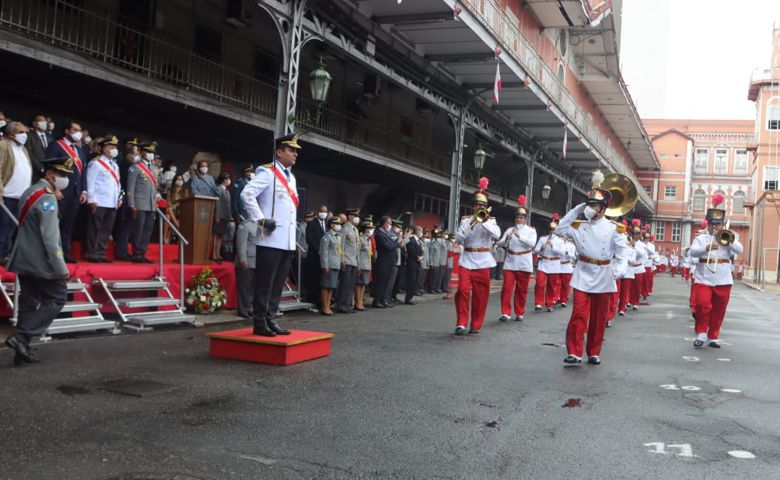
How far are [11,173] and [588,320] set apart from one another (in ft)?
26.0

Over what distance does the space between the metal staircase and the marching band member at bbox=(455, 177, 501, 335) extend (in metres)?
4.96

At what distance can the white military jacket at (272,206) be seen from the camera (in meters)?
7.63

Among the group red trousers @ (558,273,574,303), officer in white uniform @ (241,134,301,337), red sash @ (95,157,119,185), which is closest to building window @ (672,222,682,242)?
red trousers @ (558,273,574,303)

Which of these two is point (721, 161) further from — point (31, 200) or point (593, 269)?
point (31, 200)

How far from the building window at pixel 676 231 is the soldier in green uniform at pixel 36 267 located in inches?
3068

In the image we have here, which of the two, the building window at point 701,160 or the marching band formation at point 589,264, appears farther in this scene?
the building window at point 701,160

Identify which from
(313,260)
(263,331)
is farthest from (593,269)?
(313,260)

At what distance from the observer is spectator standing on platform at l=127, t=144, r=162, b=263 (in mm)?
11430

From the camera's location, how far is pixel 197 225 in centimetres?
1253

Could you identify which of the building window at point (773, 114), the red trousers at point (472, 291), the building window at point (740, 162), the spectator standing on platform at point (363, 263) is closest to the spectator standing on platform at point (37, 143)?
the spectator standing on platform at point (363, 263)

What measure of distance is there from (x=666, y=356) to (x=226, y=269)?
722 cm

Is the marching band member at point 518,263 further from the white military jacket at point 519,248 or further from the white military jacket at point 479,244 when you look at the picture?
the white military jacket at point 479,244

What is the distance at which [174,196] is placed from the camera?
13.9 metres

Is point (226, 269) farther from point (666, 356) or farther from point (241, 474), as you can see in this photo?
point (241, 474)
